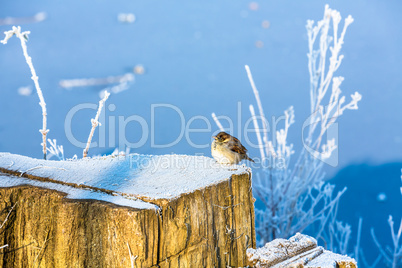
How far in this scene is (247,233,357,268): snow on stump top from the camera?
63.6 inches

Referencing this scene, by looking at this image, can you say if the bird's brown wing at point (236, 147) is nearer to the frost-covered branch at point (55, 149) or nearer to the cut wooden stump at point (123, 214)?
the cut wooden stump at point (123, 214)

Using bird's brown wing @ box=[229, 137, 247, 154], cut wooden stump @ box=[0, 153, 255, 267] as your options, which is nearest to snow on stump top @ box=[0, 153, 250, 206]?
cut wooden stump @ box=[0, 153, 255, 267]

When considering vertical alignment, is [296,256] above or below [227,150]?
below

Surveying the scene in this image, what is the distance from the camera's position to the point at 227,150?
2.30 m

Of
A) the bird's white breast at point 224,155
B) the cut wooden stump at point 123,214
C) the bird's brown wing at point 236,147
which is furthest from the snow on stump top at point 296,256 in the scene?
the bird's brown wing at point 236,147

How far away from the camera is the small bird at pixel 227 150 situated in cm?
225

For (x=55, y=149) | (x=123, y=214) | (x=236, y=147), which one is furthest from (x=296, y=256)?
(x=55, y=149)

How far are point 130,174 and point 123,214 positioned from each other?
0.39 meters

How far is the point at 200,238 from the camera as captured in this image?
5.68 ft

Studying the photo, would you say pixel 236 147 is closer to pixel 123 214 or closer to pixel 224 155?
pixel 224 155

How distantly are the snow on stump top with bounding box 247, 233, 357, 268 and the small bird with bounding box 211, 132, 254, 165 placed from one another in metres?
0.59

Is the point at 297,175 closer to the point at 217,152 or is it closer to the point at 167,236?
the point at 217,152

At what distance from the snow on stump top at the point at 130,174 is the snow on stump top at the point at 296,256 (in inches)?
13.9

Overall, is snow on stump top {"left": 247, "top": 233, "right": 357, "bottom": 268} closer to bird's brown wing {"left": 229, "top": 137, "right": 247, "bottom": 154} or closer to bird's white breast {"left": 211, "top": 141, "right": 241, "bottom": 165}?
bird's white breast {"left": 211, "top": 141, "right": 241, "bottom": 165}
